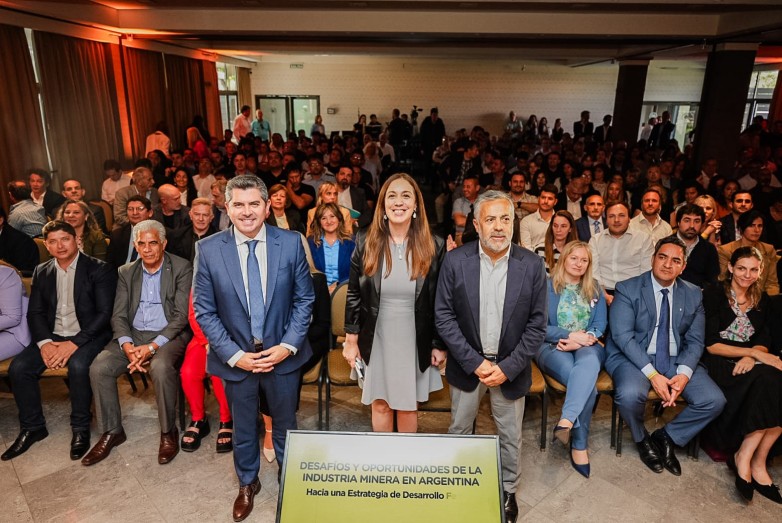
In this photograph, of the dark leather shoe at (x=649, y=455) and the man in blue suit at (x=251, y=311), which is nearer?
the man in blue suit at (x=251, y=311)

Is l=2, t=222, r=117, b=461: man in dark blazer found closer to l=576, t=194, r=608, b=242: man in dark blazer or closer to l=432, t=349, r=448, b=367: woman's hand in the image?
l=432, t=349, r=448, b=367: woman's hand

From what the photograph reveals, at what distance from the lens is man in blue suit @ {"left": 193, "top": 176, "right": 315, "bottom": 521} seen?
8.00ft

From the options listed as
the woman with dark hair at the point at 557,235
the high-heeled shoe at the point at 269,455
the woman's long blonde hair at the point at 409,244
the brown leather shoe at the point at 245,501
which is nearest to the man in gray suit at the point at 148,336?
the high-heeled shoe at the point at 269,455

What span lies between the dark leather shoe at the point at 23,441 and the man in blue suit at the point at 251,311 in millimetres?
1526

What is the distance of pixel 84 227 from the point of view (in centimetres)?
443

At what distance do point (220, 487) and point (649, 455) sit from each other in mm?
2501

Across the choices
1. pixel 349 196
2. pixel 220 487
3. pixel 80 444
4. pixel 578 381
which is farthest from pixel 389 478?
pixel 349 196

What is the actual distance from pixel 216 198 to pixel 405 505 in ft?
12.9

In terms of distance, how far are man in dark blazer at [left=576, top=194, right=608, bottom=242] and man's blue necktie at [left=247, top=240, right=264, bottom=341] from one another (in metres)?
3.14

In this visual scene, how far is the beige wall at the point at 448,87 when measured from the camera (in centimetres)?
1734

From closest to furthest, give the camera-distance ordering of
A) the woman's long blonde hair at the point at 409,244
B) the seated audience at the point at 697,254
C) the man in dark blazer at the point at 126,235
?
the woman's long blonde hair at the point at 409,244 → the seated audience at the point at 697,254 → the man in dark blazer at the point at 126,235

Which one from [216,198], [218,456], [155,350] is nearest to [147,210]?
[216,198]

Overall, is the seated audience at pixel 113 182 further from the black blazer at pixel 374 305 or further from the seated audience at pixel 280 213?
the black blazer at pixel 374 305

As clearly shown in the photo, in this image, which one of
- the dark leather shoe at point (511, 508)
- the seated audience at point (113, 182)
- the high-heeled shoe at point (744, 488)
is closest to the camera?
the dark leather shoe at point (511, 508)
